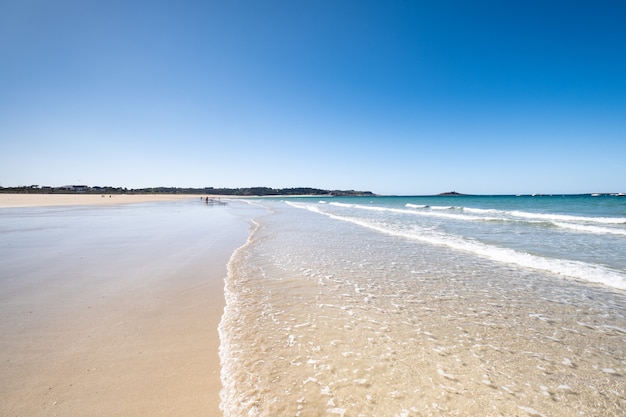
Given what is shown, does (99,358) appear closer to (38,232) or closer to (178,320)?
(178,320)

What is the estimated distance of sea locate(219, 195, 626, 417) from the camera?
3076 mm

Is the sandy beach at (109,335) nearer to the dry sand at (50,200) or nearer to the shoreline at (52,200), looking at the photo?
the shoreline at (52,200)

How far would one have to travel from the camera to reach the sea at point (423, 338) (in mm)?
3076

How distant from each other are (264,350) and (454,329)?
305 cm

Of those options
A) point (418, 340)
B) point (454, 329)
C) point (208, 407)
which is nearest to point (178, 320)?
point (208, 407)

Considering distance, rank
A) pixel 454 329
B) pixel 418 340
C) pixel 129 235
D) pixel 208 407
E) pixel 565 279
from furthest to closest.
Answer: pixel 129 235
pixel 565 279
pixel 454 329
pixel 418 340
pixel 208 407

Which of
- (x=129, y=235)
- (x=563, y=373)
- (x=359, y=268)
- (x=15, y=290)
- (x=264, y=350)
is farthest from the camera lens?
(x=129, y=235)

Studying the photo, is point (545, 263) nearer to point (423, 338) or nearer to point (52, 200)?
point (423, 338)

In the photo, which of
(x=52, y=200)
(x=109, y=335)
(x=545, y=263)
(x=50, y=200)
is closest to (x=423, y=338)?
(x=109, y=335)

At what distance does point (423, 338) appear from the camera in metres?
4.45

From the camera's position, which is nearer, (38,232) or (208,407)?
(208,407)

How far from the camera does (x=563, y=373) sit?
359cm

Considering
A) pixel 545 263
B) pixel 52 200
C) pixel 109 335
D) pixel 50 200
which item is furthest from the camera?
pixel 52 200

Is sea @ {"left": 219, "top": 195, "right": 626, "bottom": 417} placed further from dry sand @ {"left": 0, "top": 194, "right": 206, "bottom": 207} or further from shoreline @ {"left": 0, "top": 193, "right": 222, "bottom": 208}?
dry sand @ {"left": 0, "top": 194, "right": 206, "bottom": 207}
